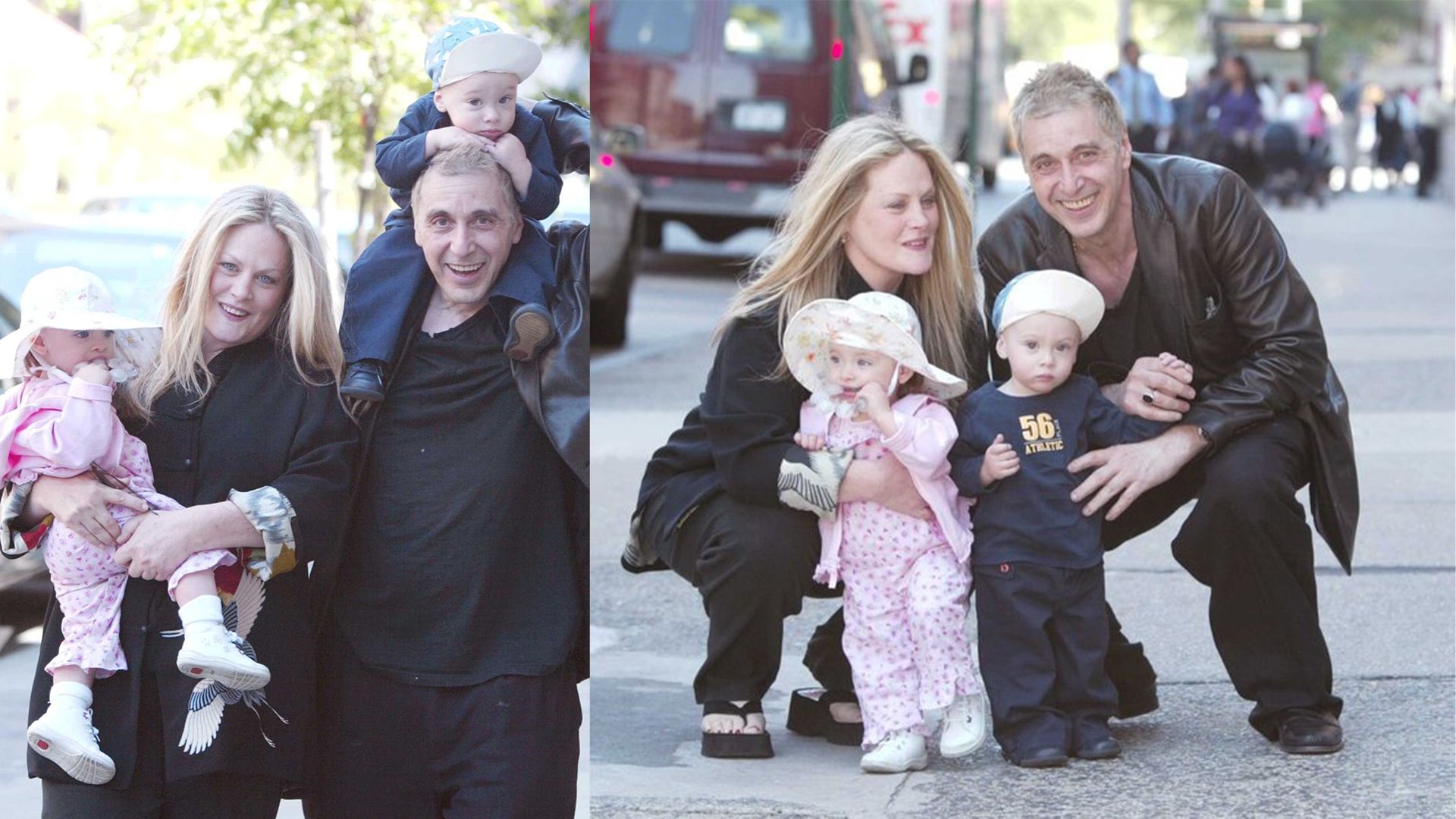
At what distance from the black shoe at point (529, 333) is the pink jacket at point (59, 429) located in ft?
2.00

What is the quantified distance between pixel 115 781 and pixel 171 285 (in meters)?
0.77

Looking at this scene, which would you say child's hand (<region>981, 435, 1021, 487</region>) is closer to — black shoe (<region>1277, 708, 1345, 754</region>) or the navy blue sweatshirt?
the navy blue sweatshirt

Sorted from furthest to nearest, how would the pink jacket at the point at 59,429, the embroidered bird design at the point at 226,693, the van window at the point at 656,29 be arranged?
the van window at the point at 656,29
the embroidered bird design at the point at 226,693
the pink jacket at the point at 59,429

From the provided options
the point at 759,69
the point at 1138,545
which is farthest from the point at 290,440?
the point at 759,69

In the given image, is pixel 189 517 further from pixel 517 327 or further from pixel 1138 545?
pixel 1138 545

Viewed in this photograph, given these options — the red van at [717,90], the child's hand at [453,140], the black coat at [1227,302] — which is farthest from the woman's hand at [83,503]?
the red van at [717,90]

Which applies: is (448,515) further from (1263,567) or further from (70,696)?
(1263,567)

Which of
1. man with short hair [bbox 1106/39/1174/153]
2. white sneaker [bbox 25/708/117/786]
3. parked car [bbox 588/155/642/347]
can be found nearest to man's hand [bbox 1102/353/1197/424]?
white sneaker [bbox 25/708/117/786]

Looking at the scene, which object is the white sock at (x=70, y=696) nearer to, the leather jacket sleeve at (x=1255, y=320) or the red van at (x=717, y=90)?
the leather jacket sleeve at (x=1255, y=320)

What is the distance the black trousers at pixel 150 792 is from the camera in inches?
123

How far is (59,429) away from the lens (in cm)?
306

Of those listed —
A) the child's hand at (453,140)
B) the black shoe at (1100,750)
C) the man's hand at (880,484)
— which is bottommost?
the black shoe at (1100,750)

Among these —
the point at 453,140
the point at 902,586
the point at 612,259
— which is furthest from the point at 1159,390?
the point at 612,259

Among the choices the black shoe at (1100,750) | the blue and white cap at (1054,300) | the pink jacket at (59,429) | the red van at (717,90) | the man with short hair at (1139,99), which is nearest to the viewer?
the pink jacket at (59,429)
